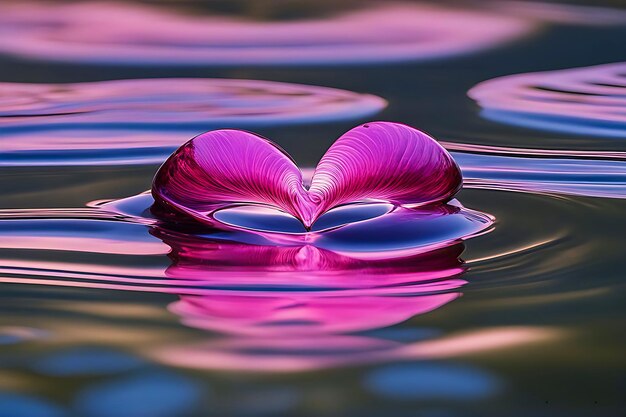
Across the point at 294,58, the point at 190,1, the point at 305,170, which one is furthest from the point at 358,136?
the point at 190,1

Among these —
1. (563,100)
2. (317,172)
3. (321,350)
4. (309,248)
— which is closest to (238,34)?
(563,100)

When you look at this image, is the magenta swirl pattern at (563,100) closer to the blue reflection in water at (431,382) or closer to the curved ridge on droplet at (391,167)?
the curved ridge on droplet at (391,167)

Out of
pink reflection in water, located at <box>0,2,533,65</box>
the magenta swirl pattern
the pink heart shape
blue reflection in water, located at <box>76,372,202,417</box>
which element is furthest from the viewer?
pink reflection in water, located at <box>0,2,533,65</box>

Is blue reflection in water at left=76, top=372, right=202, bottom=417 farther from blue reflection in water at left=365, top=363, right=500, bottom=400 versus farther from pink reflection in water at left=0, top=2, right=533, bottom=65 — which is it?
pink reflection in water at left=0, top=2, right=533, bottom=65

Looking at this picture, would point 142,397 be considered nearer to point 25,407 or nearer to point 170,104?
point 25,407

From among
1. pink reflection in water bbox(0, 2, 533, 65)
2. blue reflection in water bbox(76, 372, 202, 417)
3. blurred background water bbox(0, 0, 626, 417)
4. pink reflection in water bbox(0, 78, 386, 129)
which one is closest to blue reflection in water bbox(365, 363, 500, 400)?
blurred background water bbox(0, 0, 626, 417)

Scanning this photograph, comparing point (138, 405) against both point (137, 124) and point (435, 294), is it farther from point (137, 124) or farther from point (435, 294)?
point (137, 124)
